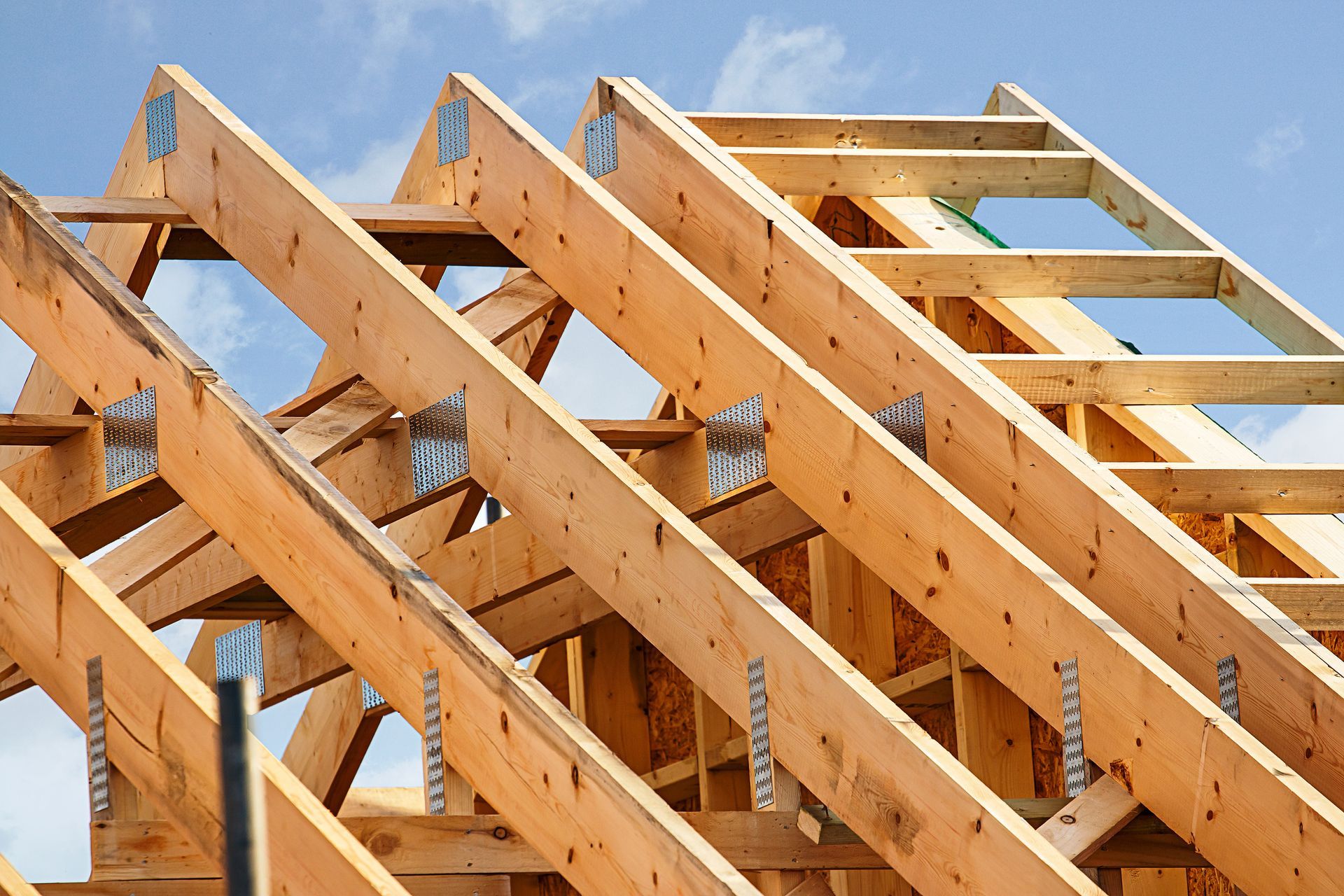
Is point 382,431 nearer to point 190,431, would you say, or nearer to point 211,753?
point 190,431

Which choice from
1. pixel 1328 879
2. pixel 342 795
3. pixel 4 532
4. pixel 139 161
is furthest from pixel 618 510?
pixel 342 795

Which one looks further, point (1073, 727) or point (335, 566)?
point (1073, 727)

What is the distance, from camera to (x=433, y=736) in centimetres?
356

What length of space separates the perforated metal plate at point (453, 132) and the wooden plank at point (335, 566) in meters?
1.26

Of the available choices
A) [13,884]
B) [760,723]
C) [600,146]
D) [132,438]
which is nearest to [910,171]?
[600,146]

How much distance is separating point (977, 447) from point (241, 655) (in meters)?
2.82

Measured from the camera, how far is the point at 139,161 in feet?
17.0

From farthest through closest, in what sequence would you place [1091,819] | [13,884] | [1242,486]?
[1242,486] < [1091,819] < [13,884]

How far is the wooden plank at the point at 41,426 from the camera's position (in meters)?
4.47

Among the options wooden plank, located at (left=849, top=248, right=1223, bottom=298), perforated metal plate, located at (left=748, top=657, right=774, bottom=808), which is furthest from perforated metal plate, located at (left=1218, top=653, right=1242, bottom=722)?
wooden plank, located at (left=849, top=248, right=1223, bottom=298)

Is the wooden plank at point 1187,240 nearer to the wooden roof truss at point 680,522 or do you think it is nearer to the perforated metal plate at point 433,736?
the wooden roof truss at point 680,522

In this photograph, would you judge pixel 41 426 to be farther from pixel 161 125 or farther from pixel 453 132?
pixel 453 132

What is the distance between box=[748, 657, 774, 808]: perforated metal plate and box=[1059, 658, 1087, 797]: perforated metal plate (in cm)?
65

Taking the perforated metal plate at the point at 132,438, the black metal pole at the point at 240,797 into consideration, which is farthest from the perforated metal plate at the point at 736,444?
the black metal pole at the point at 240,797
